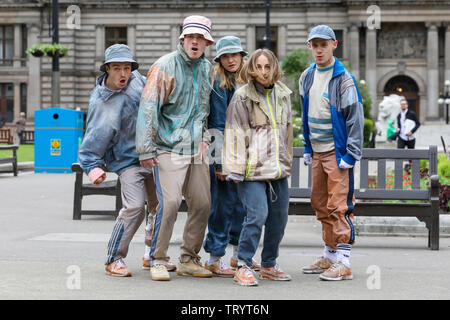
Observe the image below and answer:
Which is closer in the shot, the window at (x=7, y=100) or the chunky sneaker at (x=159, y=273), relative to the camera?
the chunky sneaker at (x=159, y=273)

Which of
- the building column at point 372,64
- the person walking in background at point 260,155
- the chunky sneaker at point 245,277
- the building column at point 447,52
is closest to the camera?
the chunky sneaker at point 245,277

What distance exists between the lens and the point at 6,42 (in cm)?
5650

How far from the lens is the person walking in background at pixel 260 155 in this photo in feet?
21.2

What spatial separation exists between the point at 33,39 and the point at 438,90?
25.9m

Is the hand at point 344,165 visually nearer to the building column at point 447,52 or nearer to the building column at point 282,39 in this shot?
the building column at point 282,39

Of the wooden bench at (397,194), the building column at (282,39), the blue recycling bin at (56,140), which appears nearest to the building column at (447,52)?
the building column at (282,39)

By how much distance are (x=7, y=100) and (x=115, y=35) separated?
845 centimetres

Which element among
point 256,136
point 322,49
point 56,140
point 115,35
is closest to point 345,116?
point 322,49

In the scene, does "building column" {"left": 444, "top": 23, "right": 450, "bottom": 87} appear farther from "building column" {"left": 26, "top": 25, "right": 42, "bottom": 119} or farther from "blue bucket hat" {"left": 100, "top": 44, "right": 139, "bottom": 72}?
"blue bucket hat" {"left": 100, "top": 44, "right": 139, "bottom": 72}

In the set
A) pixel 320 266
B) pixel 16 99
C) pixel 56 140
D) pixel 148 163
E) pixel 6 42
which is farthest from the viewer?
pixel 6 42

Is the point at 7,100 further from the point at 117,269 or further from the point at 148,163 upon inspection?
the point at 148,163

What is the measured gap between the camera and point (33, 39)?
5469 cm

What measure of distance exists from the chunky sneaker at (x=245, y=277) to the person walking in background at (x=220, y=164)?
17.5 inches
